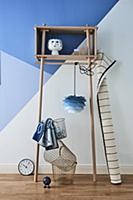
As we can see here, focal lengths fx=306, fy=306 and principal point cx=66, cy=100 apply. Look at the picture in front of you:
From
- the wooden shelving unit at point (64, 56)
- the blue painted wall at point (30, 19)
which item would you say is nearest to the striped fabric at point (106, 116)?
the wooden shelving unit at point (64, 56)

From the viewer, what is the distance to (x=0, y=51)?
10.5 feet

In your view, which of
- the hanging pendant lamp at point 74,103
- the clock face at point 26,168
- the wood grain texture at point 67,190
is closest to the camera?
the wood grain texture at point 67,190

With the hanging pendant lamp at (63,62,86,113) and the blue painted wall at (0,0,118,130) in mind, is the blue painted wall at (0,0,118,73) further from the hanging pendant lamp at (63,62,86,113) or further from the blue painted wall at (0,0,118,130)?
the hanging pendant lamp at (63,62,86,113)

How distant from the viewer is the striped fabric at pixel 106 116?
2.95 m

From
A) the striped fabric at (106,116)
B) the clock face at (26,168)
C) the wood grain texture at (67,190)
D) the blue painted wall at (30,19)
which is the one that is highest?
the blue painted wall at (30,19)

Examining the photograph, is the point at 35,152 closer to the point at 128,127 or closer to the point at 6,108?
the point at 6,108

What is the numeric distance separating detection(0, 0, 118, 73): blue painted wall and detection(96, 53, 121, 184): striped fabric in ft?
1.49

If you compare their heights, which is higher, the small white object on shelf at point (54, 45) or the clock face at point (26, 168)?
the small white object on shelf at point (54, 45)

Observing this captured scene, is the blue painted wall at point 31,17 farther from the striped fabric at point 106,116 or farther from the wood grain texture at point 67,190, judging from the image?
the wood grain texture at point 67,190

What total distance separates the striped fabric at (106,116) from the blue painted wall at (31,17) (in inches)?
17.9

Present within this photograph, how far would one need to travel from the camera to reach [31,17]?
125 inches

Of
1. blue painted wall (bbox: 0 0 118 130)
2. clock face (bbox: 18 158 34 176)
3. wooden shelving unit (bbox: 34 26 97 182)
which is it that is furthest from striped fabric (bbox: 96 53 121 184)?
clock face (bbox: 18 158 34 176)

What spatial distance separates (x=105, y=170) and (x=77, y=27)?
4.86 feet

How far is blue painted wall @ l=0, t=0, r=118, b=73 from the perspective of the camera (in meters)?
3.17
